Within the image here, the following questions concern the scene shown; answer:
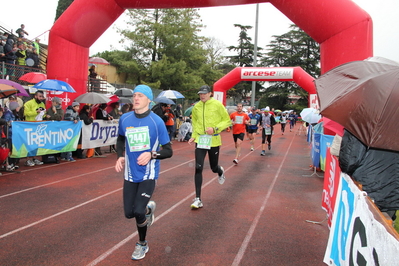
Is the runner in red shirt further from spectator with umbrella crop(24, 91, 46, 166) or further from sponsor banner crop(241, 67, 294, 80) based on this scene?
sponsor banner crop(241, 67, 294, 80)

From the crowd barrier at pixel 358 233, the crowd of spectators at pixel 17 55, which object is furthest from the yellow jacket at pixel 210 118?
the crowd of spectators at pixel 17 55

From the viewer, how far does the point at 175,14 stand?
29.8 m

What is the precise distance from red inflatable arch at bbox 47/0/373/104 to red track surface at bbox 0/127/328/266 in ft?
11.8

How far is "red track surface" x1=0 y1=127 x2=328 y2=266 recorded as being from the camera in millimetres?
4055

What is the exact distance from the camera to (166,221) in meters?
5.26

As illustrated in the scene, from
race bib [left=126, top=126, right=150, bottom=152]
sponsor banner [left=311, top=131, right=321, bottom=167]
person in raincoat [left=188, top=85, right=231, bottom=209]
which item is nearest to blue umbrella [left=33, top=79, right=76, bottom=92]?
person in raincoat [left=188, top=85, right=231, bottom=209]

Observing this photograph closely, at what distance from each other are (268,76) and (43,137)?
15.4 metres

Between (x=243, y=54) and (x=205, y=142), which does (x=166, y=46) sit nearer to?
(x=205, y=142)

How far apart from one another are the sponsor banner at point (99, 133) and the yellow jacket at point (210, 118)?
606 centimetres

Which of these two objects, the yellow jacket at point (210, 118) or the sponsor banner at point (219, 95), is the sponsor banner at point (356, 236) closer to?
the yellow jacket at point (210, 118)

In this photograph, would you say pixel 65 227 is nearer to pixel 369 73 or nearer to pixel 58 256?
pixel 58 256

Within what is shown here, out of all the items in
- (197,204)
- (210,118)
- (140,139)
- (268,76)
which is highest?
(268,76)

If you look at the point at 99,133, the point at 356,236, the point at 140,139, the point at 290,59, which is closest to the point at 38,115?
the point at 99,133

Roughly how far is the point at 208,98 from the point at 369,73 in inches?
124
